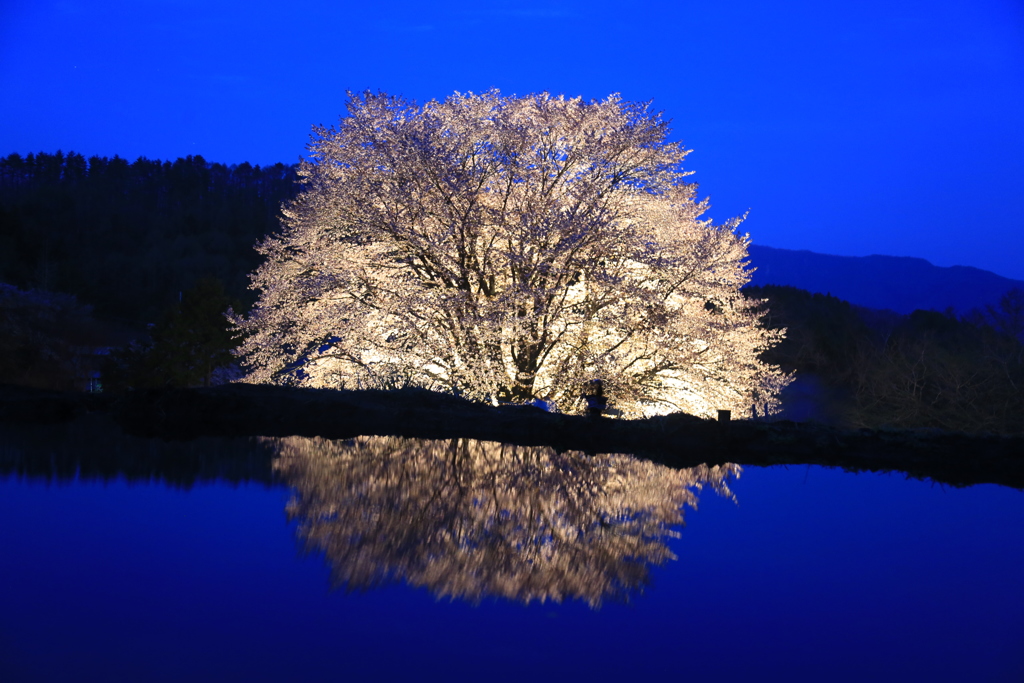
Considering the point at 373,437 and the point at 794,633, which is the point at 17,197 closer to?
the point at 373,437

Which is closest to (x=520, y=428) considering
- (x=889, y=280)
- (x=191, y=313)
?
(x=191, y=313)

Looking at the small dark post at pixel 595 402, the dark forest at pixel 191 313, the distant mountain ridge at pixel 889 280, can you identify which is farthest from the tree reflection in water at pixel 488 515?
the distant mountain ridge at pixel 889 280

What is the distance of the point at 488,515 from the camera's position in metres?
5.68

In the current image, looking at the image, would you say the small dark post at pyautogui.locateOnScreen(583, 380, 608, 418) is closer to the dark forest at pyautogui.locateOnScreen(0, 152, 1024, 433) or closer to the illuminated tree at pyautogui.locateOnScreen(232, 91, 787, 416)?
the illuminated tree at pyautogui.locateOnScreen(232, 91, 787, 416)

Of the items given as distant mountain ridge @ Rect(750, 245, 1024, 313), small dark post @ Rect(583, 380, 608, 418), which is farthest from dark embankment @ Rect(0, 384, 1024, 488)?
distant mountain ridge @ Rect(750, 245, 1024, 313)

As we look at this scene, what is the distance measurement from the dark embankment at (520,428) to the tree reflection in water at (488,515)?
A: 835 millimetres

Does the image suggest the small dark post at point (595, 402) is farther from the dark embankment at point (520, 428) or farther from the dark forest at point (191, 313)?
the dark forest at point (191, 313)

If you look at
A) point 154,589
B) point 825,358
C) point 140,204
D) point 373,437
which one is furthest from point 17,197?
Result: point 154,589

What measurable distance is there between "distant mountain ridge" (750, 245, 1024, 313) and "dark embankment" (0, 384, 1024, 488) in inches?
4216

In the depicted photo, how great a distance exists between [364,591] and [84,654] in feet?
4.35

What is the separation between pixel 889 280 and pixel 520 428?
171 m

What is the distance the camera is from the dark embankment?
27.9 feet

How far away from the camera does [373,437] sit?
924 centimetres

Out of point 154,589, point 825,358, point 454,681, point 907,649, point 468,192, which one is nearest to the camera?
point 454,681
